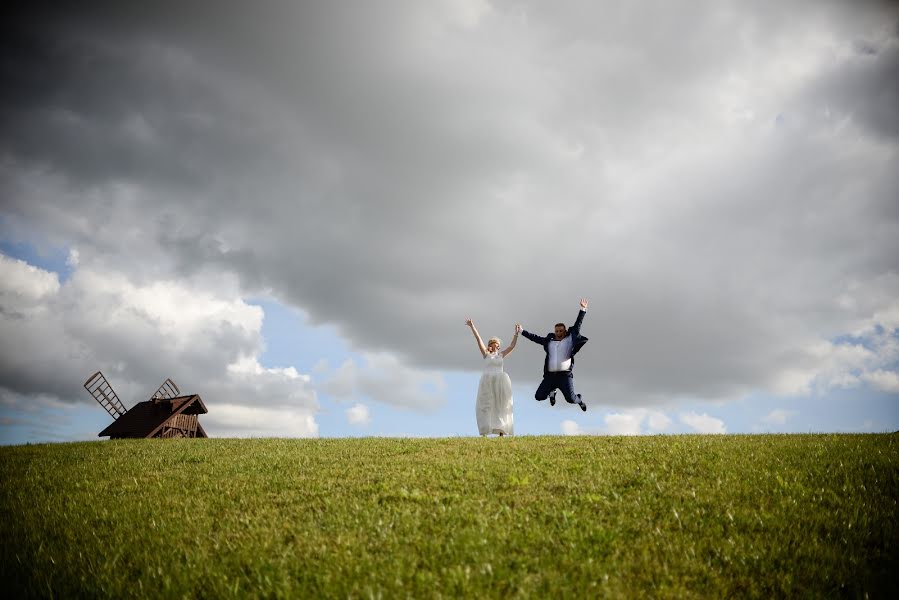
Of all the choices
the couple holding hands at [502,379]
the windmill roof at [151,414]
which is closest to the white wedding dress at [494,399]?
the couple holding hands at [502,379]

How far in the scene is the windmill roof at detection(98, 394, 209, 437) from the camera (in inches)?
1961

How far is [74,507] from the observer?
1116 cm

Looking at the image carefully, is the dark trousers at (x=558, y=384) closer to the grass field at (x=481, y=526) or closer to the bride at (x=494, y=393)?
the bride at (x=494, y=393)

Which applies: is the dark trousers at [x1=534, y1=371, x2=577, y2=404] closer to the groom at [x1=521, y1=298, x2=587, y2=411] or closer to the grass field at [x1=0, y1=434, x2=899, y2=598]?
the groom at [x1=521, y1=298, x2=587, y2=411]

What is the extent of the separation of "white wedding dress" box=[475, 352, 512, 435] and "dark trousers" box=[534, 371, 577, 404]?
293cm

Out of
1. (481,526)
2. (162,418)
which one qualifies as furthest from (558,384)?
(162,418)

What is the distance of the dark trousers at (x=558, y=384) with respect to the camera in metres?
22.5

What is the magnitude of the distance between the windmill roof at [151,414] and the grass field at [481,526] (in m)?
39.7

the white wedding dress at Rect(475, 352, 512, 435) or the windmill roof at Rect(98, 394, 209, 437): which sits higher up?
the white wedding dress at Rect(475, 352, 512, 435)

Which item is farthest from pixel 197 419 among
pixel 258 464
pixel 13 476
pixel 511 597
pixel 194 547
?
pixel 511 597

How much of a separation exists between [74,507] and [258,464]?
424 centimetres

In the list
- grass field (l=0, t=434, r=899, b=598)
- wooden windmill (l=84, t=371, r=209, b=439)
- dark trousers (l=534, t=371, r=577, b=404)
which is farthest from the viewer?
wooden windmill (l=84, t=371, r=209, b=439)

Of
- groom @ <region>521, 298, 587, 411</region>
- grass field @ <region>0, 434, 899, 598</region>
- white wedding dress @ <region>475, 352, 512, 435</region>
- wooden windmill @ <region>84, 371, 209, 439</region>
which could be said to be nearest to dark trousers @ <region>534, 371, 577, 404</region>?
groom @ <region>521, 298, 587, 411</region>

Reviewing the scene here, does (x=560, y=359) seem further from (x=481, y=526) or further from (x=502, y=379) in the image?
(x=481, y=526)
